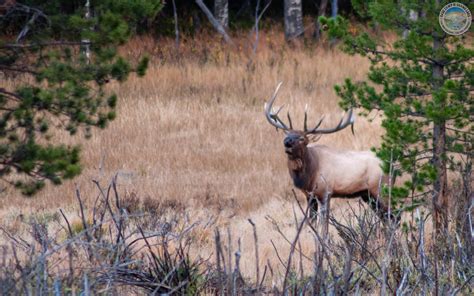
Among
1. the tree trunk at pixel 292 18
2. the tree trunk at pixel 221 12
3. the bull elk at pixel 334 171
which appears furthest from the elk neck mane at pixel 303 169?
the tree trunk at pixel 221 12

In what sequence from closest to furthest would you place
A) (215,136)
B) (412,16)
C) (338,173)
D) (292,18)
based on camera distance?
(338,173) → (215,136) → (412,16) → (292,18)

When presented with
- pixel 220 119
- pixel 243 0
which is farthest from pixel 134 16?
pixel 243 0

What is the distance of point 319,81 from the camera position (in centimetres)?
1742

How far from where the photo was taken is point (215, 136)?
549 inches

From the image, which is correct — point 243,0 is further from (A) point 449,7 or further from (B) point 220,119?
(A) point 449,7

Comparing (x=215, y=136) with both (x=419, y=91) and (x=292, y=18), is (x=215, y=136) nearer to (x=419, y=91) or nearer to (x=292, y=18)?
(x=419, y=91)

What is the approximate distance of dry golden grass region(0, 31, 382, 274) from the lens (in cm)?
1042

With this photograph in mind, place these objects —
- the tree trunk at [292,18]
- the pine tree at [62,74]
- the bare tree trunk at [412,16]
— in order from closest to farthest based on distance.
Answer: the bare tree trunk at [412,16] → the pine tree at [62,74] → the tree trunk at [292,18]

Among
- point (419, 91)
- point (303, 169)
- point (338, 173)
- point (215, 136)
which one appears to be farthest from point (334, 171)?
point (215, 136)

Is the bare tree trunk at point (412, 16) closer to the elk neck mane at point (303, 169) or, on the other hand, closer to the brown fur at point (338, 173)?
the brown fur at point (338, 173)

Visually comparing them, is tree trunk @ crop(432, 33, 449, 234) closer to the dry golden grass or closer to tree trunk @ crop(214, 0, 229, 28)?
the dry golden grass

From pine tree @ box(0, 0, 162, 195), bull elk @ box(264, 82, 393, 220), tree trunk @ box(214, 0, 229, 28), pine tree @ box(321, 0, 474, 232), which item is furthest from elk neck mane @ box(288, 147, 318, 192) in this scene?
tree trunk @ box(214, 0, 229, 28)

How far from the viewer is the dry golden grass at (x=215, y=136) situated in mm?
10422

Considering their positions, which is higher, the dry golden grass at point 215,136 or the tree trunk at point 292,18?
the tree trunk at point 292,18
